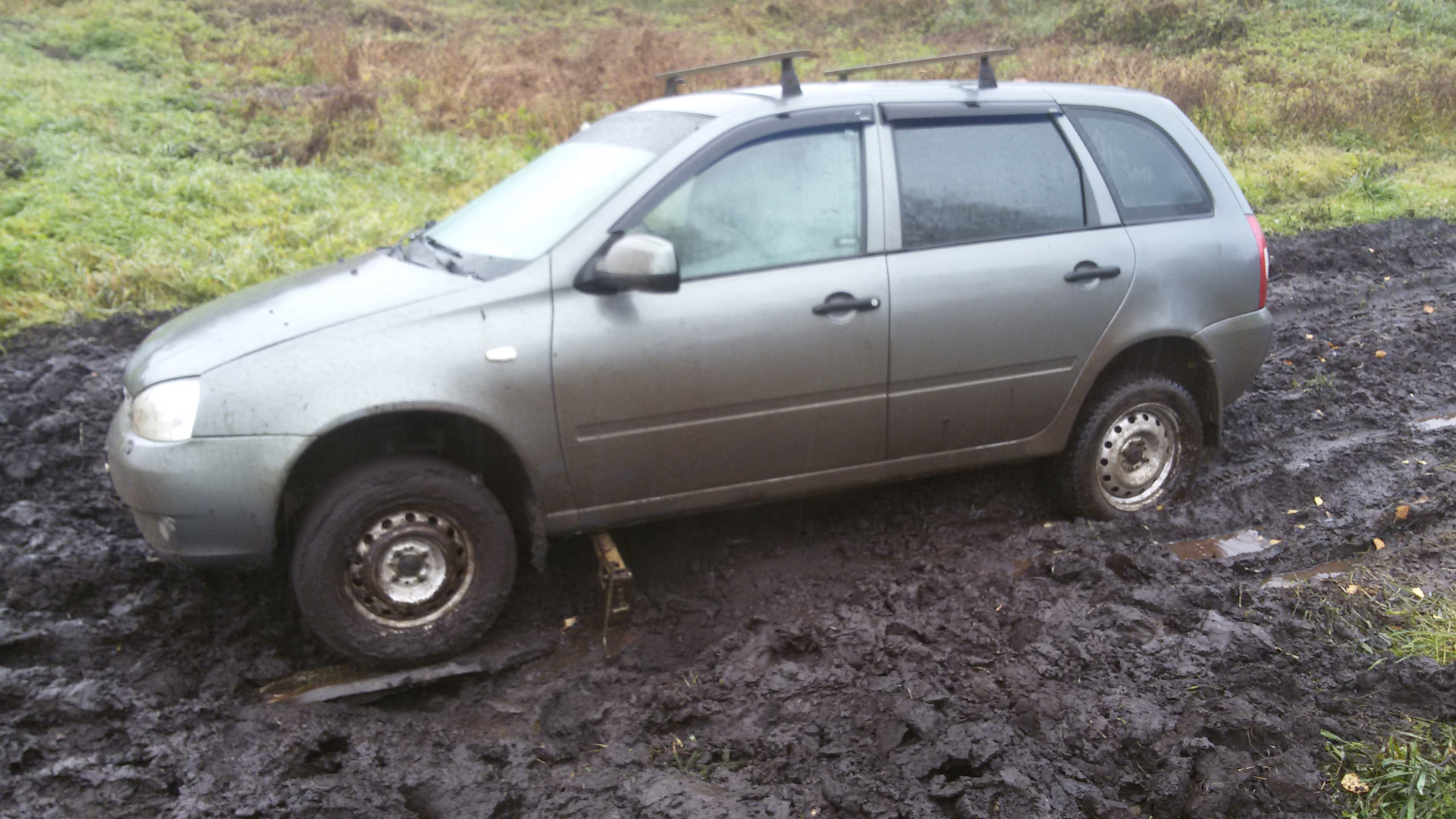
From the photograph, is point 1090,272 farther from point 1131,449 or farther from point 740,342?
point 740,342

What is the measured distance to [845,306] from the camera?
3.91m

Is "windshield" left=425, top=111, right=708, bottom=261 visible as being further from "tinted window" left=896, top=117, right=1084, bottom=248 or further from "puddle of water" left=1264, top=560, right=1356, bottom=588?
"puddle of water" left=1264, top=560, right=1356, bottom=588

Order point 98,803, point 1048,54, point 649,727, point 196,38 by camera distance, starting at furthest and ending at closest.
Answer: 1. point 1048,54
2. point 196,38
3. point 649,727
4. point 98,803

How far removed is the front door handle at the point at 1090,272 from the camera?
4.27m

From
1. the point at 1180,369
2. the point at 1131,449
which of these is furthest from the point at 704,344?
the point at 1180,369

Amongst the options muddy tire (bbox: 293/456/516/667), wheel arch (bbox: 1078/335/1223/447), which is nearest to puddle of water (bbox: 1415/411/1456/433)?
wheel arch (bbox: 1078/335/1223/447)

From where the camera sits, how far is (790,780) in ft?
10.1

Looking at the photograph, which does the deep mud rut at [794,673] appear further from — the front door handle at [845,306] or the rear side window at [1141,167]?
the rear side window at [1141,167]

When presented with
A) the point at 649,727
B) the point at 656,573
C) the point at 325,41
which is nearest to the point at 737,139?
the point at 656,573

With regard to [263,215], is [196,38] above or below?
above

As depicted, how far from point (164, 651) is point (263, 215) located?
6.01m

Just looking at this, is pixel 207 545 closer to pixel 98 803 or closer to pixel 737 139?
pixel 98 803

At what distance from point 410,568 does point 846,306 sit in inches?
71.8

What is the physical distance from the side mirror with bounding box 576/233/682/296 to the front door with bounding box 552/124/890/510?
0.12 meters
